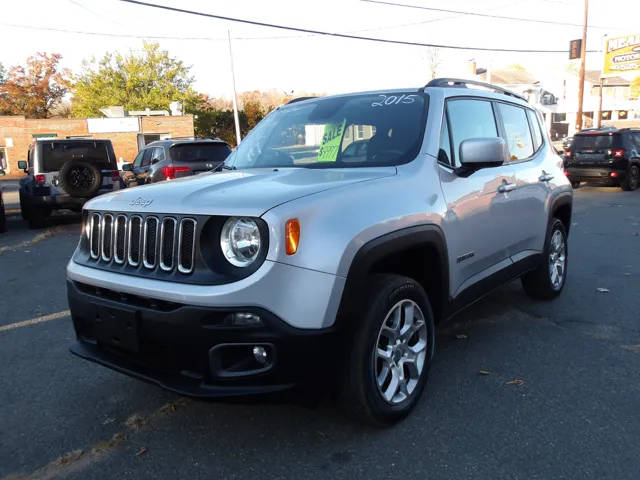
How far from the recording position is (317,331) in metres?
2.38

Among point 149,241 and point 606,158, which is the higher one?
point 149,241

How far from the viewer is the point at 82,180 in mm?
10289

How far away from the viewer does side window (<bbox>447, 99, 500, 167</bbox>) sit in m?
3.59

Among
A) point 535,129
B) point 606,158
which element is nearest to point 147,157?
point 535,129

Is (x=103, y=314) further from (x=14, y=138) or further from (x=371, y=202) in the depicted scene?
(x=14, y=138)

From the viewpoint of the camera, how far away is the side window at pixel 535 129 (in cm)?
483

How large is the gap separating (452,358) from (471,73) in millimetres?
60328

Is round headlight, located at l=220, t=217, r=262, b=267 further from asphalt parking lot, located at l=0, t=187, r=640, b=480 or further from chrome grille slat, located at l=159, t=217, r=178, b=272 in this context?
asphalt parking lot, located at l=0, t=187, r=640, b=480

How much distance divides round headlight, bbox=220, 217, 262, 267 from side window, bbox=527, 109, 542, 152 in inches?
131

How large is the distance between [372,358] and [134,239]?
1335 millimetres

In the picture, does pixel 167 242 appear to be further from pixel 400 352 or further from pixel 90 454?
pixel 400 352

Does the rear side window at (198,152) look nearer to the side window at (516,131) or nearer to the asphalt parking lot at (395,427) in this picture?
the asphalt parking lot at (395,427)

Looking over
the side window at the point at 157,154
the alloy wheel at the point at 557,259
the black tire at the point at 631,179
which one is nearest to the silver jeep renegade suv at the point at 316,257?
the alloy wheel at the point at 557,259

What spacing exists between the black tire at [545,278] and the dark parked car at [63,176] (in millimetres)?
8151
